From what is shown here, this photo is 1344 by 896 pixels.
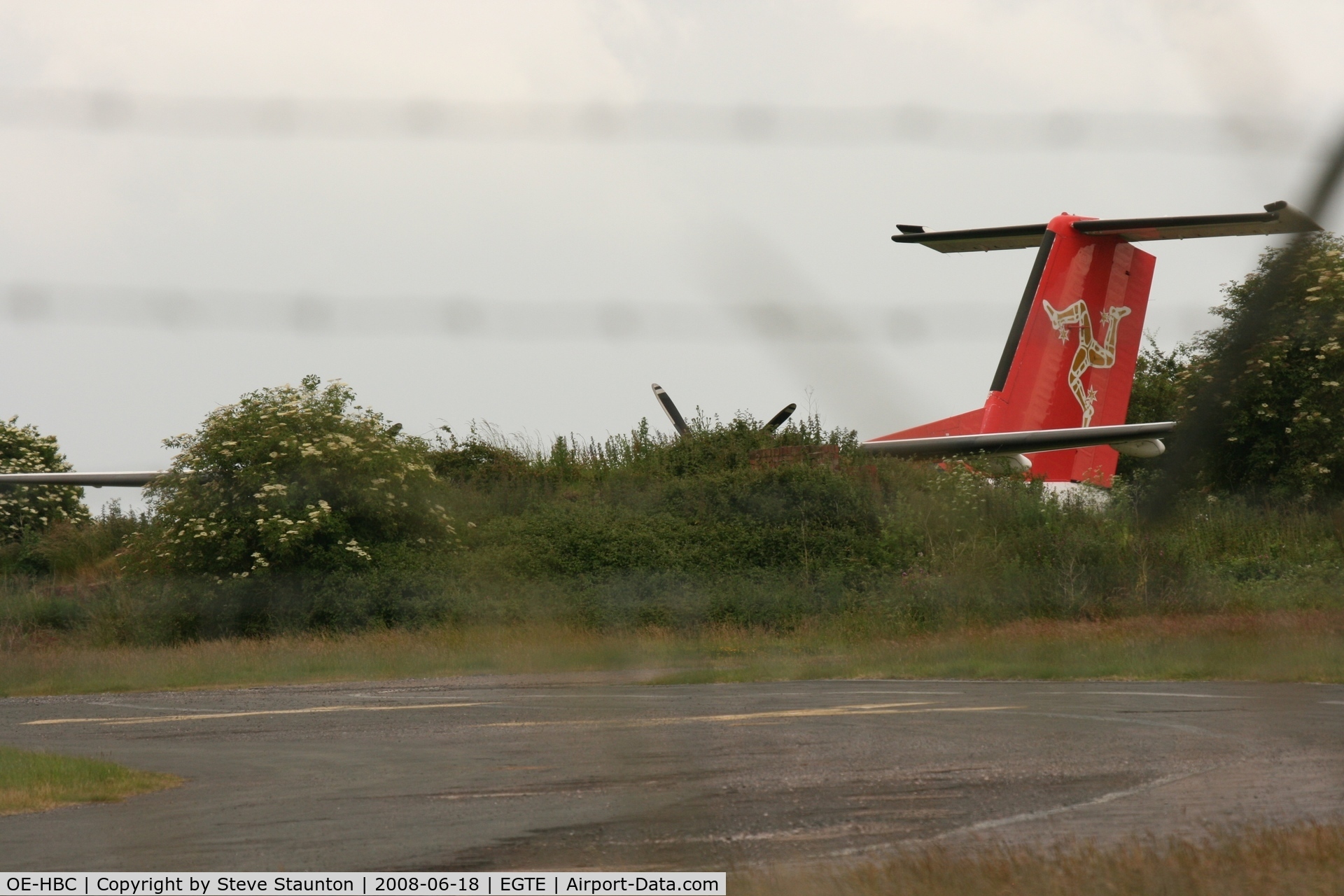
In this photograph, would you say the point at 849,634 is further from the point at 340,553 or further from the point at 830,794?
the point at 830,794

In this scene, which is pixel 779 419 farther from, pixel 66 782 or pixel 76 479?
pixel 76 479

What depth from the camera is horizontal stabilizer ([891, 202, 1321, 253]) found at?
1.76 m

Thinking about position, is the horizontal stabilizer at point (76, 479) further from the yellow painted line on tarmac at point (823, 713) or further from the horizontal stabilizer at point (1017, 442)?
the horizontal stabilizer at point (1017, 442)

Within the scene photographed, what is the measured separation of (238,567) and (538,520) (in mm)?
20899

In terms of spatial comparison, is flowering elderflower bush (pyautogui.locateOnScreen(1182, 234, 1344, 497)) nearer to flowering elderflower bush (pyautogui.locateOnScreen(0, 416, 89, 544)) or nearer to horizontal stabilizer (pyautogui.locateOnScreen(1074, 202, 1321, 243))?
horizontal stabilizer (pyautogui.locateOnScreen(1074, 202, 1321, 243))

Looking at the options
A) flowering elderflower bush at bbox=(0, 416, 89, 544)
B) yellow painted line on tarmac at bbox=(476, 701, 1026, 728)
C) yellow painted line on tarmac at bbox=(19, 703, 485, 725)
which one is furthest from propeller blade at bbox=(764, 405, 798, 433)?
flowering elderflower bush at bbox=(0, 416, 89, 544)

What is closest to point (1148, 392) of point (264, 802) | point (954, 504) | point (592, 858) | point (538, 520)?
point (954, 504)

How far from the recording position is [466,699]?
16109 mm

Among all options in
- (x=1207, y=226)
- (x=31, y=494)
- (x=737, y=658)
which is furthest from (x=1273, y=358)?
(x=31, y=494)

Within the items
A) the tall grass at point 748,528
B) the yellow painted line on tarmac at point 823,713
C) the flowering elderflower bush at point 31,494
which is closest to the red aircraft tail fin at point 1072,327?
the tall grass at point 748,528

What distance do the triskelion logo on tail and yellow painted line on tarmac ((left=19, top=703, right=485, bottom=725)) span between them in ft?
43.9

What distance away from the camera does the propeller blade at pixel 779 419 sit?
6.83 ft

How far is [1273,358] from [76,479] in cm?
1298

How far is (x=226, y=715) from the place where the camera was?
1555 centimetres
